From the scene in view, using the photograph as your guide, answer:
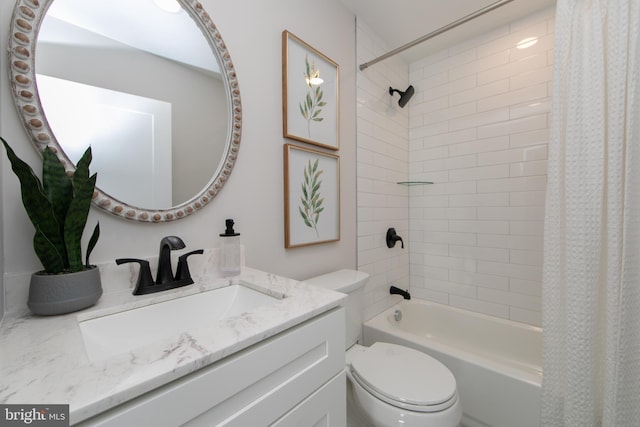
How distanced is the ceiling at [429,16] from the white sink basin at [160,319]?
178 cm

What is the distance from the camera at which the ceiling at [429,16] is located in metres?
1.58

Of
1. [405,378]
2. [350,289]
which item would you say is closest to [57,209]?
[350,289]

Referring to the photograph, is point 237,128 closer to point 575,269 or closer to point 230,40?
point 230,40

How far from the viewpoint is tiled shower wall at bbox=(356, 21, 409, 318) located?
1.74 metres

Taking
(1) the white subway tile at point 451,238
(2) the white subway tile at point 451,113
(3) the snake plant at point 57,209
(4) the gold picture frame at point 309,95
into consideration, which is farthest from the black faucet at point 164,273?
(2) the white subway tile at point 451,113

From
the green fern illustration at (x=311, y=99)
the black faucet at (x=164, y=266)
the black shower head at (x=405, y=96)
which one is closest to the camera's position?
the black faucet at (x=164, y=266)

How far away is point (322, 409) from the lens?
0.64 m

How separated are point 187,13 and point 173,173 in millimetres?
581

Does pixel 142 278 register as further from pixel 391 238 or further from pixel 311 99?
pixel 391 238

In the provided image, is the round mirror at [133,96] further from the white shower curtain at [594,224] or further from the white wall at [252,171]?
the white shower curtain at [594,224]

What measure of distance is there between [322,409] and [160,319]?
0.49m

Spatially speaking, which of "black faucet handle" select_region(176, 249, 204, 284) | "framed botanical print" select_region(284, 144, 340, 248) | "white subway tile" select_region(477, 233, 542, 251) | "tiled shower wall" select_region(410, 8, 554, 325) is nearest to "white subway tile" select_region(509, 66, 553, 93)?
"tiled shower wall" select_region(410, 8, 554, 325)

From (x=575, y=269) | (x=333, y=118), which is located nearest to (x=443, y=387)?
(x=575, y=269)

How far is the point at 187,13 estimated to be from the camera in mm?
929
